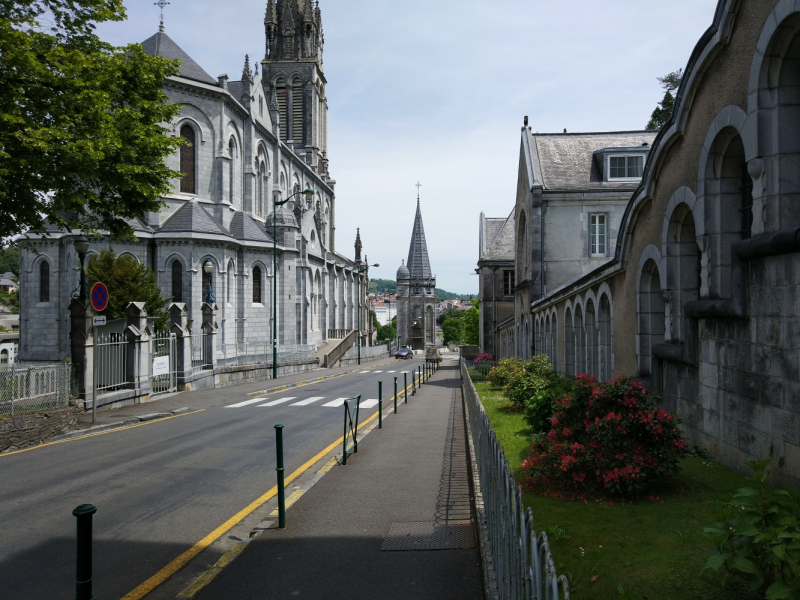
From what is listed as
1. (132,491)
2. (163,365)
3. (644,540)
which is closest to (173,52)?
(163,365)

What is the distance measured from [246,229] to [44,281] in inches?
488

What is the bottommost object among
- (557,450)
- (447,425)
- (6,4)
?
(447,425)

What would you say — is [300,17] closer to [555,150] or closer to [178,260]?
[178,260]

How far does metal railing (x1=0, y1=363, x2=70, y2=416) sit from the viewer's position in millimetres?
11789

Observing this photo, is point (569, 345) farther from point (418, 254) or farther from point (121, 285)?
point (418, 254)

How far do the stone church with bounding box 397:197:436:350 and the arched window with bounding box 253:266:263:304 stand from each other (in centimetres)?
7131

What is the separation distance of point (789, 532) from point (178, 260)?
35.4 metres

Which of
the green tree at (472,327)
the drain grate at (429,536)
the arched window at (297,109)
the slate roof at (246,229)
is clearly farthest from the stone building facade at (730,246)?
the green tree at (472,327)

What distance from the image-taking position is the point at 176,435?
12.6 metres

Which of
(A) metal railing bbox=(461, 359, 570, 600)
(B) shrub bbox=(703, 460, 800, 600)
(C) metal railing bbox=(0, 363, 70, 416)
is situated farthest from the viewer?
(C) metal railing bbox=(0, 363, 70, 416)

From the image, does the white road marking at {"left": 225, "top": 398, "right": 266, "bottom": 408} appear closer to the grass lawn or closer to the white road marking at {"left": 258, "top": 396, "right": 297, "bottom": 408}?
the white road marking at {"left": 258, "top": 396, "right": 297, "bottom": 408}

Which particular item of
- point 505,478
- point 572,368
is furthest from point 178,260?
point 505,478

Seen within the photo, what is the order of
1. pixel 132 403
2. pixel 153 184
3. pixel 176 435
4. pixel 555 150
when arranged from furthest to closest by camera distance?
pixel 555 150 → pixel 132 403 → pixel 153 184 → pixel 176 435

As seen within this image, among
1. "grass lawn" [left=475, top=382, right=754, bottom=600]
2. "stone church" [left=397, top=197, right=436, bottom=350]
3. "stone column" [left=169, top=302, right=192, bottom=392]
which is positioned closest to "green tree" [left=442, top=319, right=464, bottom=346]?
"stone church" [left=397, top=197, right=436, bottom=350]
